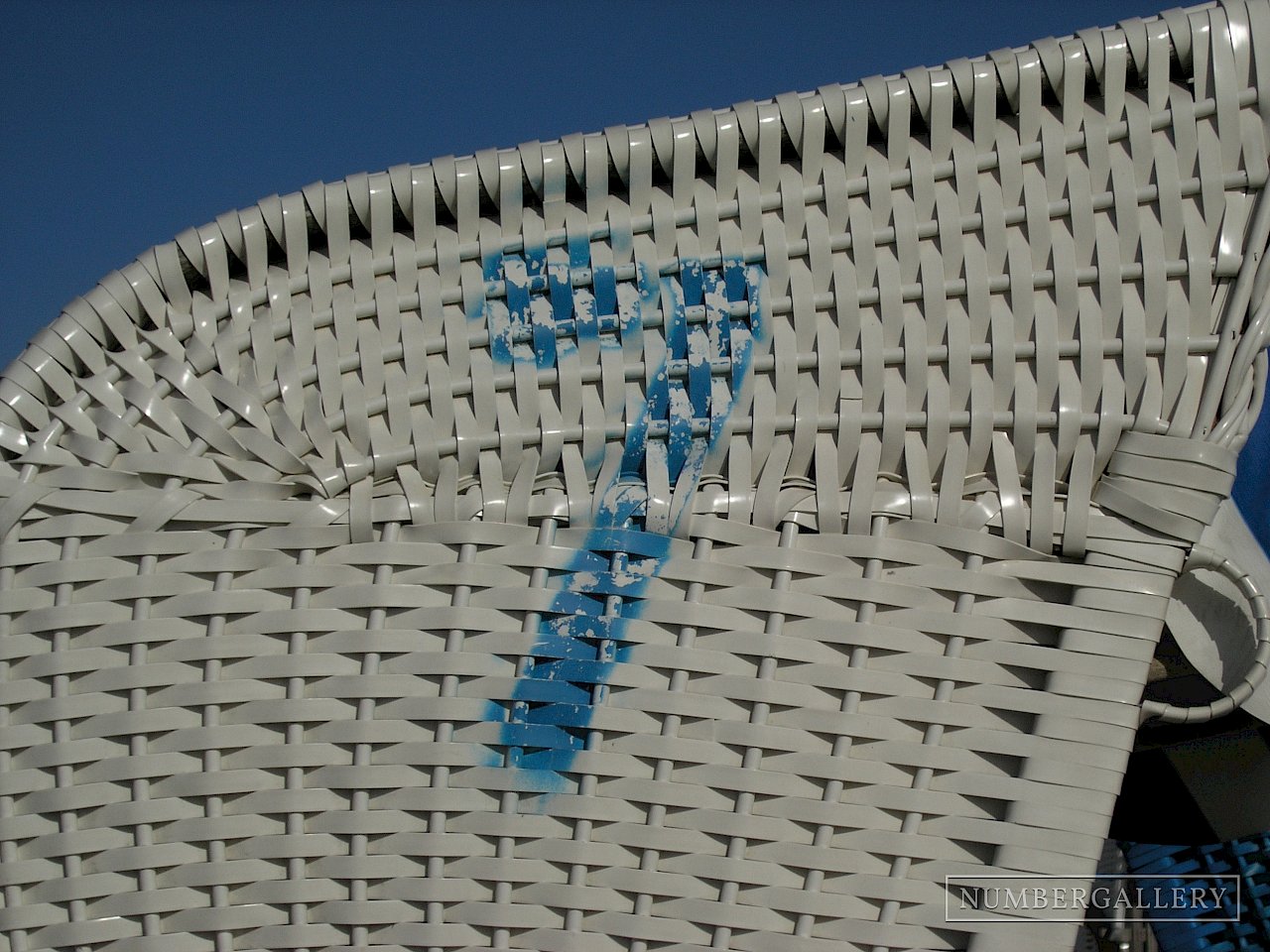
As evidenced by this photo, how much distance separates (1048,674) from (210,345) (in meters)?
0.78

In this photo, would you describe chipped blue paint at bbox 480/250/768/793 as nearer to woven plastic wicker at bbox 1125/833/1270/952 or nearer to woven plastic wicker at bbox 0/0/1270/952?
woven plastic wicker at bbox 0/0/1270/952

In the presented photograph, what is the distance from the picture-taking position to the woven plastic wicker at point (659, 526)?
33.1 inches

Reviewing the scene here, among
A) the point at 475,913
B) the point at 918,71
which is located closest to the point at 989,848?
the point at 475,913

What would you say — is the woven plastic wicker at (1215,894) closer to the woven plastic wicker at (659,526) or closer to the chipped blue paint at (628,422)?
the woven plastic wicker at (659,526)

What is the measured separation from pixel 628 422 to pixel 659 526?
0.32ft

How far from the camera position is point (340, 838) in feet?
2.89

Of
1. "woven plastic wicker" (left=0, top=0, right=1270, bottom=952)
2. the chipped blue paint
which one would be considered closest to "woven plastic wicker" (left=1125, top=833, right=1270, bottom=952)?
"woven plastic wicker" (left=0, top=0, right=1270, bottom=952)

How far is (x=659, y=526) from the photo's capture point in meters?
0.88

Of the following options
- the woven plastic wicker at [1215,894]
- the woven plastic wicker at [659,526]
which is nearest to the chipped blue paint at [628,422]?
the woven plastic wicker at [659,526]

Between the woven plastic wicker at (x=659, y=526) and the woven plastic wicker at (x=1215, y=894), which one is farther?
the woven plastic wicker at (x=1215, y=894)

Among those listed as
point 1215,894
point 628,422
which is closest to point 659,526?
point 628,422

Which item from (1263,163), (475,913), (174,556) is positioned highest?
(1263,163)

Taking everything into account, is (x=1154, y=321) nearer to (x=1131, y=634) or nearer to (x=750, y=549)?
(x=1131, y=634)

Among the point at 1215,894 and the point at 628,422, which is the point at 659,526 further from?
the point at 1215,894
